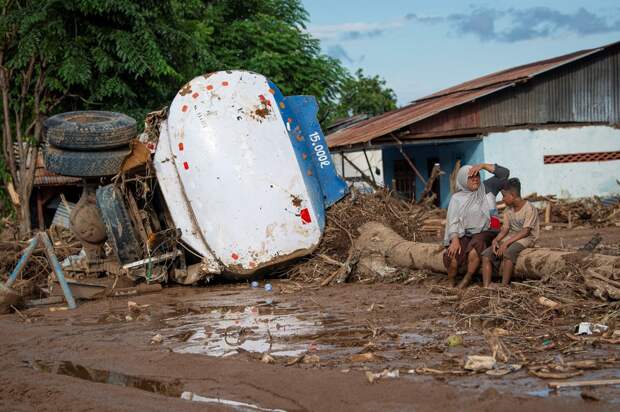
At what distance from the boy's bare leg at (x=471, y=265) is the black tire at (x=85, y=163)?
524 cm

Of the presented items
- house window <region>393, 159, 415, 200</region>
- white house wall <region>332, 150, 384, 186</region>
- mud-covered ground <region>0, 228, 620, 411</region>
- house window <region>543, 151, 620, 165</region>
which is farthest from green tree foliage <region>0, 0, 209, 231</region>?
house window <region>543, 151, 620, 165</region>

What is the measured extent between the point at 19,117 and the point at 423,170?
11.7 metres

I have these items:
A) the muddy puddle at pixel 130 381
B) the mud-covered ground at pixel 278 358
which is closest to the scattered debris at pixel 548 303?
the mud-covered ground at pixel 278 358

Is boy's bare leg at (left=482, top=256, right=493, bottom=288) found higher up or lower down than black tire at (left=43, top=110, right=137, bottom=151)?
lower down

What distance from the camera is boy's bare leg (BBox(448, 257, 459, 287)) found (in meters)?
8.70

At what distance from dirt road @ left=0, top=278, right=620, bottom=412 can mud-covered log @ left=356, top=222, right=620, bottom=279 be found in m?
0.42

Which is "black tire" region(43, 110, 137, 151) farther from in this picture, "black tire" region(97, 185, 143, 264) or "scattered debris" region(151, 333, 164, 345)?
"scattered debris" region(151, 333, 164, 345)

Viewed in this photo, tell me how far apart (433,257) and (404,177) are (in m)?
14.2

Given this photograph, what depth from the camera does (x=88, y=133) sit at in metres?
11.3

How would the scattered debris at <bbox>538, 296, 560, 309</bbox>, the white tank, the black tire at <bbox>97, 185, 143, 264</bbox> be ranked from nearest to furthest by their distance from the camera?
1. the scattered debris at <bbox>538, 296, 560, 309</bbox>
2. the white tank
3. the black tire at <bbox>97, 185, 143, 264</bbox>

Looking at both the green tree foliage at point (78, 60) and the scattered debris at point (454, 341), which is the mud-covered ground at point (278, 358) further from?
the green tree foliage at point (78, 60)

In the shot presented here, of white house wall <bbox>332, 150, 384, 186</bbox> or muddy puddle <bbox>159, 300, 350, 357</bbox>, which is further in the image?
white house wall <bbox>332, 150, 384, 186</bbox>

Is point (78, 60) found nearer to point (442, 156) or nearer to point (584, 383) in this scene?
point (442, 156)

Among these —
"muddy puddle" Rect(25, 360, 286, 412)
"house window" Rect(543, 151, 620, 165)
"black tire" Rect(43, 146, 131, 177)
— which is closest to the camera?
"muddy puddle" Rect(25, 360, 286, 412)
